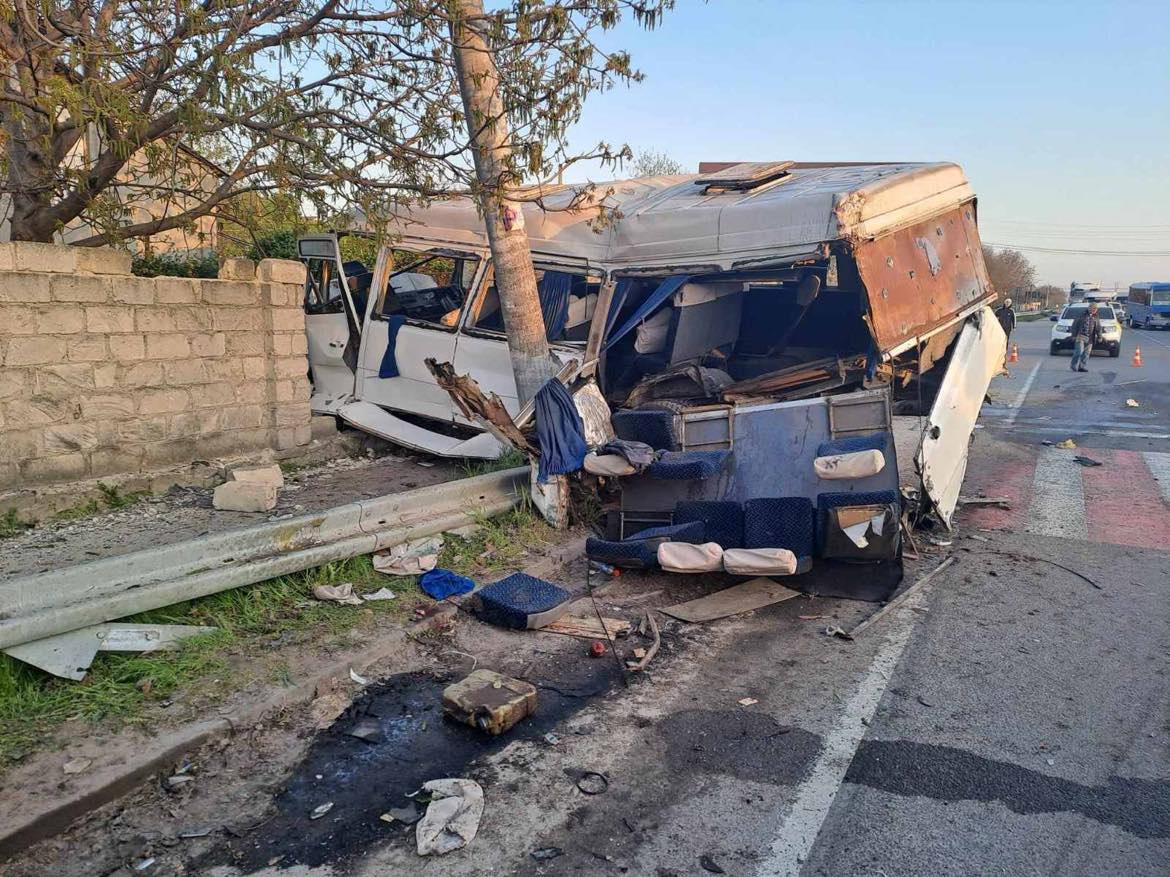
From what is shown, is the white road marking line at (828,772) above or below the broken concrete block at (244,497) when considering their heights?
below

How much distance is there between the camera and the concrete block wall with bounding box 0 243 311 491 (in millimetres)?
5922

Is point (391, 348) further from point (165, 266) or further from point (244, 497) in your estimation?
point (244, 497)

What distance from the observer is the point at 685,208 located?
7.49 meters

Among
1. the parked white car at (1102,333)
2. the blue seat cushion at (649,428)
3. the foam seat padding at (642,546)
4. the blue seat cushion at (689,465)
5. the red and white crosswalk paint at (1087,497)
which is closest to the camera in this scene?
the foam seat padding at (642,546)

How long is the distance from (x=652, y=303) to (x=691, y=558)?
2.78m

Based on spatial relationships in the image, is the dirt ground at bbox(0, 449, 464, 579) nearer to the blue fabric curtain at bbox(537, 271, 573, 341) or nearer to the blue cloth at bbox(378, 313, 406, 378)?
the blue cloth at bbox(378, 313, 406, 378)

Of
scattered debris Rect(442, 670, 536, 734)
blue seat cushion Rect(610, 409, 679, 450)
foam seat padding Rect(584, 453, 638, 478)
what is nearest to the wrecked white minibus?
blue seat cushion Rect(610, 409, 679, 450)

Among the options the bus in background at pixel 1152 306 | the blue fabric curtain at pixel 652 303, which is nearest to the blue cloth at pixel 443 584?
the blue fabric curtain at pixel 652 303

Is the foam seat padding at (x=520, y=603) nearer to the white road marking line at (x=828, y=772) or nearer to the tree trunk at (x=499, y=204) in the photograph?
the white road marking line at (x=828, y=772)

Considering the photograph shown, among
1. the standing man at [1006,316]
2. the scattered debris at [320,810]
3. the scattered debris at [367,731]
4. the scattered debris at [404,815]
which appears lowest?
the scattered debris at [367,731]

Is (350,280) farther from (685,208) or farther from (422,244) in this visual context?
(685,208)

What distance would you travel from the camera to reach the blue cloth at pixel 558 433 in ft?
20.1

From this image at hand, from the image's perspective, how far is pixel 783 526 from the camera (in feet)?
17.7

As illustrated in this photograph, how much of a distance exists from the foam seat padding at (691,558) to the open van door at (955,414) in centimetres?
178
